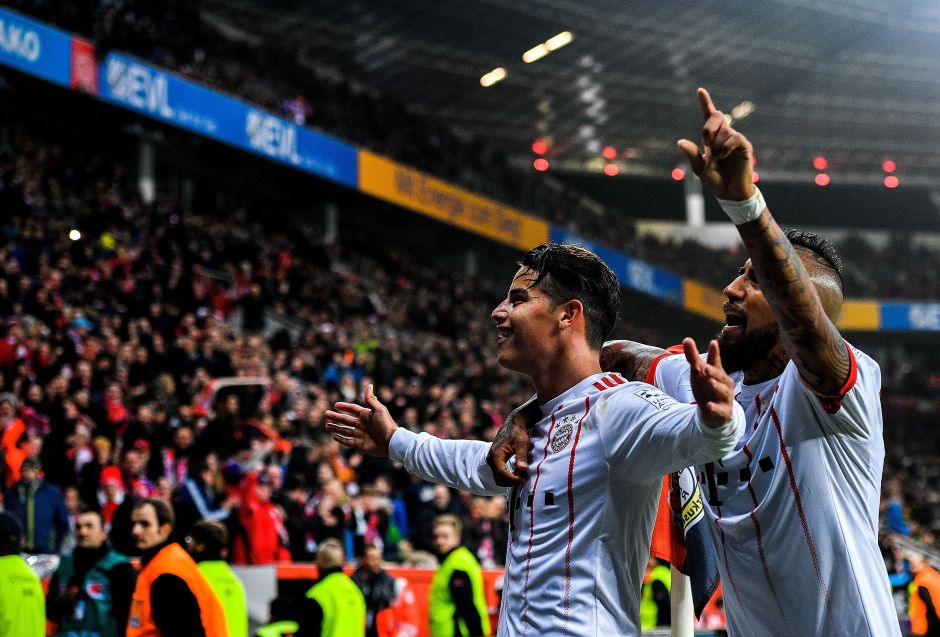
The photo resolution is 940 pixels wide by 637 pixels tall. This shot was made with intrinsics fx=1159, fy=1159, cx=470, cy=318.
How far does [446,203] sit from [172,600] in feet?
78.5

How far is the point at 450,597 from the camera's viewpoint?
25.6 ft

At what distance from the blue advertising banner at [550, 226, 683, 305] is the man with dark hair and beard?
2913 centimetres

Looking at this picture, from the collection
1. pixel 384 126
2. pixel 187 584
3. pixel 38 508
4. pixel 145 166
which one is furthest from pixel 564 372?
pixel 384 126

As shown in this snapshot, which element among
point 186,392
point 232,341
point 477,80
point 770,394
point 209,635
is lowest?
point 209,635

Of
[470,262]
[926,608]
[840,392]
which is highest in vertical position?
[470,262]

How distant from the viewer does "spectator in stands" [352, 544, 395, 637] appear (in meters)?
8.00

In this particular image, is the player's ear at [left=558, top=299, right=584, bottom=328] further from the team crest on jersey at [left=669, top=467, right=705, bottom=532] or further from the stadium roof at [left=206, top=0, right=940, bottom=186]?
the stadium roof at [left=206, top=0, right=940, bottom=186]

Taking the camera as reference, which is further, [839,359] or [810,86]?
[810,86]

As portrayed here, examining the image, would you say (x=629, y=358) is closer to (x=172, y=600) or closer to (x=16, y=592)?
(x=172, y=600)

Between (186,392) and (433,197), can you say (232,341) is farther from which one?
(433,197)

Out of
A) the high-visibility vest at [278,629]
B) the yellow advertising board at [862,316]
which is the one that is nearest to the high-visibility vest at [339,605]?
the high-visibility vest at [278,629]

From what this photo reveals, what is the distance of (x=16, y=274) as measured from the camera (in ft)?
40.9

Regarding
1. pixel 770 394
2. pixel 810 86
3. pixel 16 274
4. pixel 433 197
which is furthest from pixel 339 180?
pixel 770 394

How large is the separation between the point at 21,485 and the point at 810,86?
96.3 feet
